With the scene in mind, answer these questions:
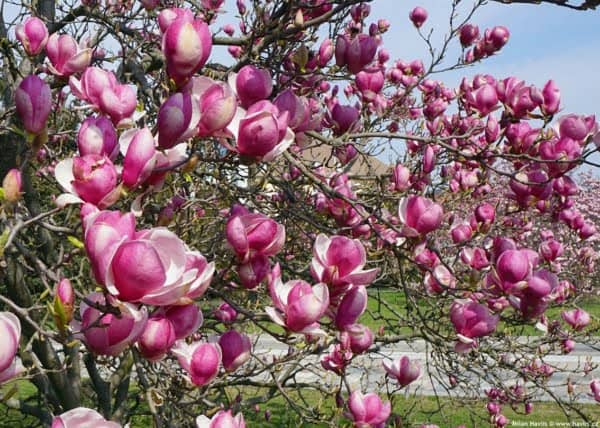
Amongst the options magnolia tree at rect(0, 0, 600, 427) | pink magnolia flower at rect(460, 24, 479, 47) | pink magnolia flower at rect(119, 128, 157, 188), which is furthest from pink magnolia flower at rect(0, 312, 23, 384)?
pink magnolia flower at rect(460, 24, 479, 47)

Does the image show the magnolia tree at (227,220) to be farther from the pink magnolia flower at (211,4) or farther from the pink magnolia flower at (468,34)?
the pink magnolia flower at (468,34)

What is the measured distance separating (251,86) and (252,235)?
30 centimetres

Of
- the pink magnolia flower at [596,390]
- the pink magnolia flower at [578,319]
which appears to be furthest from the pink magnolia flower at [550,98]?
the pink magnolia flower at [596,390]

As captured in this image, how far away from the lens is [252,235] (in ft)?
4.05

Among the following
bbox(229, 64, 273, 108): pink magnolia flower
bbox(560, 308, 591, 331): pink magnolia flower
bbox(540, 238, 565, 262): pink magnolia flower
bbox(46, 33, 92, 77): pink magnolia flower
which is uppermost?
bbox(46, 33, 92, 77): pink magnolia flower

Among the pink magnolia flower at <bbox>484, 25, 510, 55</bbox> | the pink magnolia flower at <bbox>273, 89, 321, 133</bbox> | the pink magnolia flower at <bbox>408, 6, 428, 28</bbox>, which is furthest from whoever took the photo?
the pink magnolia flower at <bbox>408, 6, 428, 28</bbox>

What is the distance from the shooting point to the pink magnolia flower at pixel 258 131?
112 cm

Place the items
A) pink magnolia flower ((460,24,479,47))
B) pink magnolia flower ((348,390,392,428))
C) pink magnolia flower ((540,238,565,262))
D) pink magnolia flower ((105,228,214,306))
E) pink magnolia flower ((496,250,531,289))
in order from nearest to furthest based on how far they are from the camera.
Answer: pink magnolia flower ((105,228,214,306)), pink magnolia flower ((496,250,531,289)), pink magnolia flower ((348,390,392,428)), pink magnolia flower ((540,238,565,262)), pink magnolia flower ((460,24,479,47))

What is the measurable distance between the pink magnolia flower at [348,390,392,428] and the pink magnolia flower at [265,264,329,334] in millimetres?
530

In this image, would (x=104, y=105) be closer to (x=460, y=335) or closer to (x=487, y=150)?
(x=460, y=335)

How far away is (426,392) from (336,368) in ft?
23.5

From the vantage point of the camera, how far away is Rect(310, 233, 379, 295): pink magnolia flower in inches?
47.5

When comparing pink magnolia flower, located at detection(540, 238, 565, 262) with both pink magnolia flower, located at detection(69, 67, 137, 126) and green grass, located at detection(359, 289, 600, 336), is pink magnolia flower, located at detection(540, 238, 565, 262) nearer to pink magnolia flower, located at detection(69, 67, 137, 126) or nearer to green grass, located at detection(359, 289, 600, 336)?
green grass, located at detection(359, 289, 600, 336)

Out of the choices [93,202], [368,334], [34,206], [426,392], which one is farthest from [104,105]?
[426,392]
